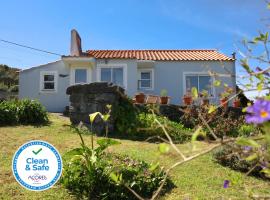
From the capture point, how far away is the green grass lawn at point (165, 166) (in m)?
7.20

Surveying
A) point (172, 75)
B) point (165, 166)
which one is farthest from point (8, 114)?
point (172, 75)

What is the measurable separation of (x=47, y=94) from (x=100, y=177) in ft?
61.3

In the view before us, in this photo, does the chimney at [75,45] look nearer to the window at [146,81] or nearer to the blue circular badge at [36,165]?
the window at [146,81]

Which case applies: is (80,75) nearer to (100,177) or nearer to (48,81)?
(48,81)

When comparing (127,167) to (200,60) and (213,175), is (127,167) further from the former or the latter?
(200,60)

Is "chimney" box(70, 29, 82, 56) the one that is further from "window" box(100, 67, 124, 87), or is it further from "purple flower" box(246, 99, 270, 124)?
"purple flower" box(246, 99, 270, 124)

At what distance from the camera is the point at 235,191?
7.72m

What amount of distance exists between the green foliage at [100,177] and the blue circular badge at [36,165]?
1879mm

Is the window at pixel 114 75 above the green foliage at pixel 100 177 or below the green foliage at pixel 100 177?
above

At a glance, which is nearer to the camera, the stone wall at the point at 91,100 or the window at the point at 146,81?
the stone wall at the point at 91,100

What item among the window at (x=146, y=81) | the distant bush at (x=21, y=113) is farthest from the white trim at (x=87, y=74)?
the distant bush at (x=21, y=113)

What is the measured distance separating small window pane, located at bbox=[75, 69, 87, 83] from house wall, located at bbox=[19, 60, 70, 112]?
2.66 ft

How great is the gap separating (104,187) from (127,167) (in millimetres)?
796

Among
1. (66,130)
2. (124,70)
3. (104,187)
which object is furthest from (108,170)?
(124,70)
